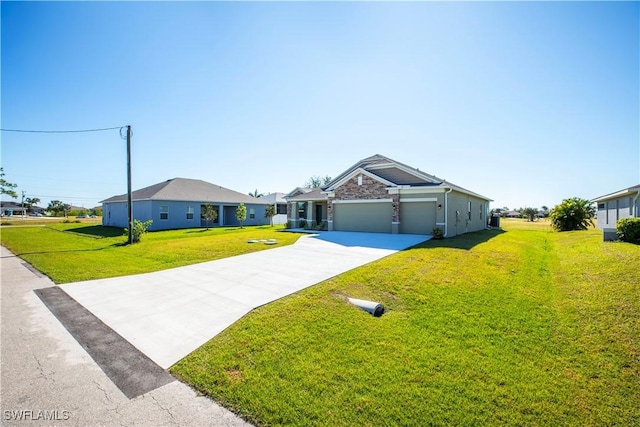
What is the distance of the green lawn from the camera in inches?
123

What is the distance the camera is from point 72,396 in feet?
10.7

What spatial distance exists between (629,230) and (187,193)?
30801mm

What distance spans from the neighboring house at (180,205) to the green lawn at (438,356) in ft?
77.6

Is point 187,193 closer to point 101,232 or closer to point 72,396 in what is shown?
point 101,232

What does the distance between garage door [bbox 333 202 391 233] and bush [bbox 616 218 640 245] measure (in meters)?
10.4

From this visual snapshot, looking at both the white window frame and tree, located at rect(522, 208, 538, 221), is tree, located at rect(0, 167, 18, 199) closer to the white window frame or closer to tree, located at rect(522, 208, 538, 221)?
the white window frame

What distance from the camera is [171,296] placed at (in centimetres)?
670

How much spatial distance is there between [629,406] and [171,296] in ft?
26.1

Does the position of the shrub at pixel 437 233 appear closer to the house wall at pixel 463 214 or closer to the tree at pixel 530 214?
the house wall at pixel 463 214

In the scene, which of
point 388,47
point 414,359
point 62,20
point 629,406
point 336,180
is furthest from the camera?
point 336,180

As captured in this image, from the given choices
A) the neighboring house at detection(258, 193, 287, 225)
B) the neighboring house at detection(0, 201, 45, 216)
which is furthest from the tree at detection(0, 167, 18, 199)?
the neighboring house at detection(0, 201, 45, 216)

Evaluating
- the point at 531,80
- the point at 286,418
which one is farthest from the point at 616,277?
the point at 531,80

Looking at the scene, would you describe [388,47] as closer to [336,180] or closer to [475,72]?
[475,72]

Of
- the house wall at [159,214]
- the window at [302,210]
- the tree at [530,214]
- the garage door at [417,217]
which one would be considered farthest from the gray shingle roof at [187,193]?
the tree at [530,214]
